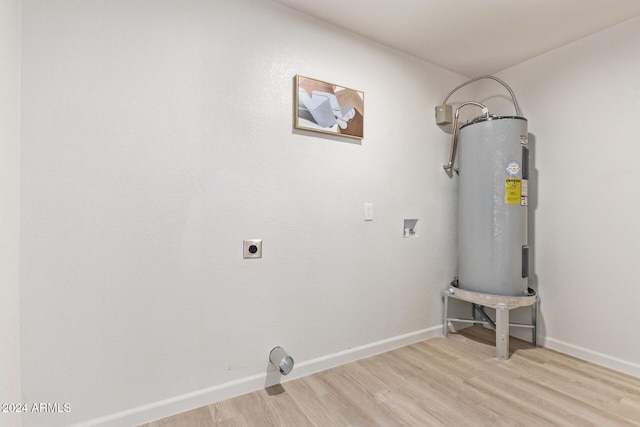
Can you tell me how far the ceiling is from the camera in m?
1.83

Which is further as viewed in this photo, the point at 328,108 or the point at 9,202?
the point at 328,108

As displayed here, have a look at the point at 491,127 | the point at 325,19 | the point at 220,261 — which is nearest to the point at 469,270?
the point at 491,127

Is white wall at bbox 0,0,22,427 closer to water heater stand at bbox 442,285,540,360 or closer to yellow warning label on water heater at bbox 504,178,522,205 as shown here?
water heater stand at bbox 442,285,540,360

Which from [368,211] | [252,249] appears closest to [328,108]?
[368,211]

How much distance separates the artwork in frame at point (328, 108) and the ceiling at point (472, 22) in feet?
1.49

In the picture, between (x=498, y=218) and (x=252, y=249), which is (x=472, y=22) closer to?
(x=498, y=218)

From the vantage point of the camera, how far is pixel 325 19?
200 centimetres

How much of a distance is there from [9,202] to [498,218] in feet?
9.03

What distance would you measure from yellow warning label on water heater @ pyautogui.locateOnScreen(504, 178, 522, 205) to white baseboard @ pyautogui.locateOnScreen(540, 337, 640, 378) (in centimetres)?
116

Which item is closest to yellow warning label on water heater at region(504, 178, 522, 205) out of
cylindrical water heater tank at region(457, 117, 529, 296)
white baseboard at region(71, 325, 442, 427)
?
cylindrical water heater tank at region(457, 117, 529, 296)

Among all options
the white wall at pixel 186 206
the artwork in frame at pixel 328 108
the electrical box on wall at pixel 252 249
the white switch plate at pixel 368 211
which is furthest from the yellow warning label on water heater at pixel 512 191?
the electrical box on wall at pixel 252 249

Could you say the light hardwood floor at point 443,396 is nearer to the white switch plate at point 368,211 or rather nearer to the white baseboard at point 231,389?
the white baseboard at point 231,389

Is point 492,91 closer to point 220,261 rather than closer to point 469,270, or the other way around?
point 469,270

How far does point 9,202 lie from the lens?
1.15 meters
